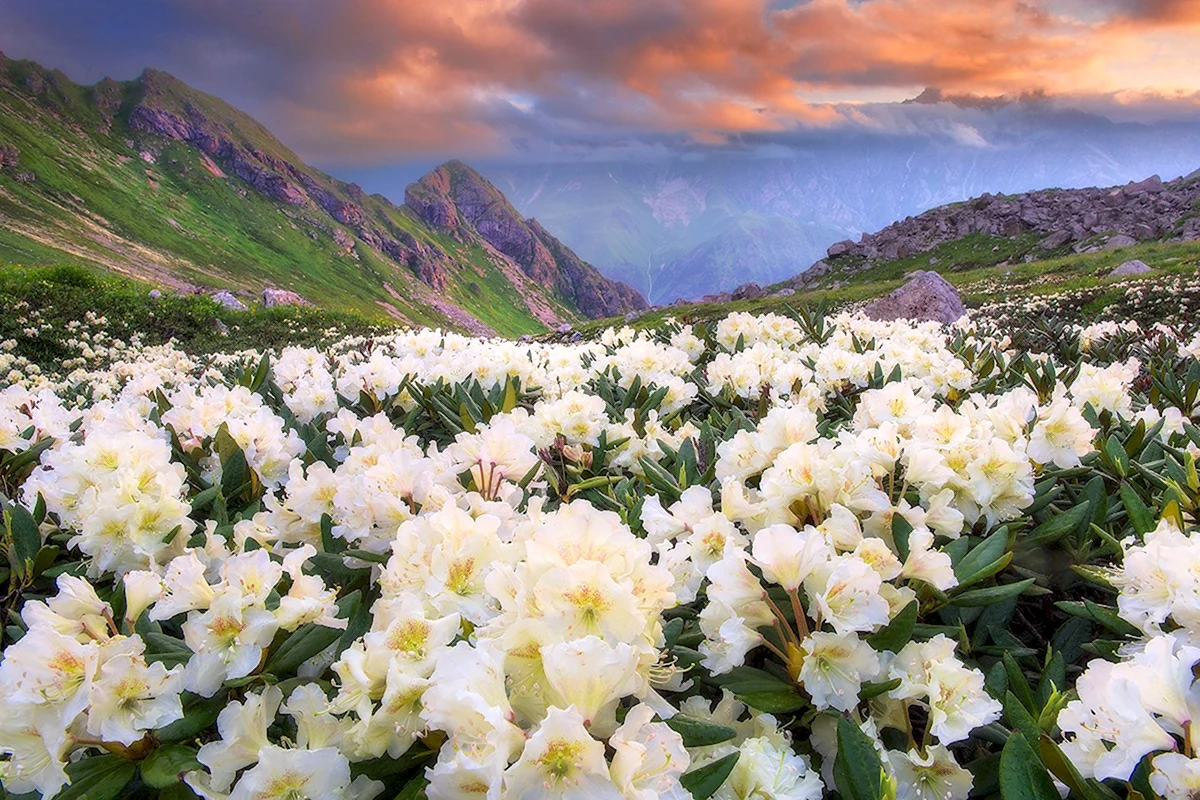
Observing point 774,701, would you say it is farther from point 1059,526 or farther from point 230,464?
point 230,464

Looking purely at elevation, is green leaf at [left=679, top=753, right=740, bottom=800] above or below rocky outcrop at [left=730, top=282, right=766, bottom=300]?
below

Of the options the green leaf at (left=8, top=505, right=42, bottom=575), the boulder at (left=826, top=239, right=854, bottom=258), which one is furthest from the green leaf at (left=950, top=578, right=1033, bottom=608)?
the boulder at (left=826, top=239, right=854, bottom=258)

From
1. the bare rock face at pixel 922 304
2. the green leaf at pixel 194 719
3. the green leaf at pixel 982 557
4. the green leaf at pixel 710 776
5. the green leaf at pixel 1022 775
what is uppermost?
the bare rock face at pixel 922 304

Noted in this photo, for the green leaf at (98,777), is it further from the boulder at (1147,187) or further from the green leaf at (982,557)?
the boulder at (1147,187)

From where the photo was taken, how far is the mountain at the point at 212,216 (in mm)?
77625

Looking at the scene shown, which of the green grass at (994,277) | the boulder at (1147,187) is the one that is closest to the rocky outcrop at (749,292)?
the green grass at (994,277)

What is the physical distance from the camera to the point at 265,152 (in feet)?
436

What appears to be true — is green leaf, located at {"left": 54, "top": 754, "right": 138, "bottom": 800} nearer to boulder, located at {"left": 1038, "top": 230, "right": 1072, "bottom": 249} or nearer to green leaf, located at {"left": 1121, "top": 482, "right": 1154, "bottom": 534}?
green leaf, located at {"left": 1121, "top": 482, "right": 1154, "bottom": 534}

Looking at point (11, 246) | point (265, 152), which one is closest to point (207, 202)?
point (265, 152)

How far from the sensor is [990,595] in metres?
1.49

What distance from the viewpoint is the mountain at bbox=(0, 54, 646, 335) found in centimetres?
7762

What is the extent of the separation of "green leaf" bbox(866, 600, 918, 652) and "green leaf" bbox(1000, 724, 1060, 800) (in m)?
0.24

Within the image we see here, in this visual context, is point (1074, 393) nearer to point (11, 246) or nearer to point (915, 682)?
point (915, 682)

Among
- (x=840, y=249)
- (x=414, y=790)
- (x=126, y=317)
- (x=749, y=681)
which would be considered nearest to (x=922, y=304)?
(x=749, y=681)
